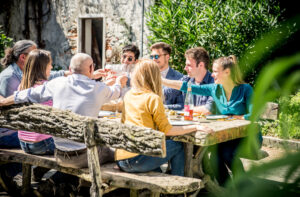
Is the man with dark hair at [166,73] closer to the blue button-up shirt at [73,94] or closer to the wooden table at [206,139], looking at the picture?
the wooden table at [206,139]

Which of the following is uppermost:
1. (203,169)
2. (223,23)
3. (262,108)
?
(223,23)

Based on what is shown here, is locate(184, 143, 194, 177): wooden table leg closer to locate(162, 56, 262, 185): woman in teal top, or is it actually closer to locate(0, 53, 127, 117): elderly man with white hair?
locate(162, 56, 262, 185): woman in teal top

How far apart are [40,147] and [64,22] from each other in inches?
296

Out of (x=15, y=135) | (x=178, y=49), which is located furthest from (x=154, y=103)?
(x=178, y=49)

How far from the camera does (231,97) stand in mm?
3475

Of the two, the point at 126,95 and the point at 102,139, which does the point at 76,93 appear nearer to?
the point at 126,95

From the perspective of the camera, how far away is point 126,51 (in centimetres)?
472

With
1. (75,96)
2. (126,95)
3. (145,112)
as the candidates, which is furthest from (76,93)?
(145,112)

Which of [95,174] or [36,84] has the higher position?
[36,84]

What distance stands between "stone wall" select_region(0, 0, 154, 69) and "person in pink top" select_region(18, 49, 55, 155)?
5422 millimetres

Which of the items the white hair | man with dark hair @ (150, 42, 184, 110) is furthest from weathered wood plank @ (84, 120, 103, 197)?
man with dark hair @ (150, 42, 184, 110)

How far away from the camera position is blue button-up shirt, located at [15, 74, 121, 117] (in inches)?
106

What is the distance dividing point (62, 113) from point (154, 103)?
66 centimetres

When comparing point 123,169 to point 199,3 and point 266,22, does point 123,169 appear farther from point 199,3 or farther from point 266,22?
point 199,3
